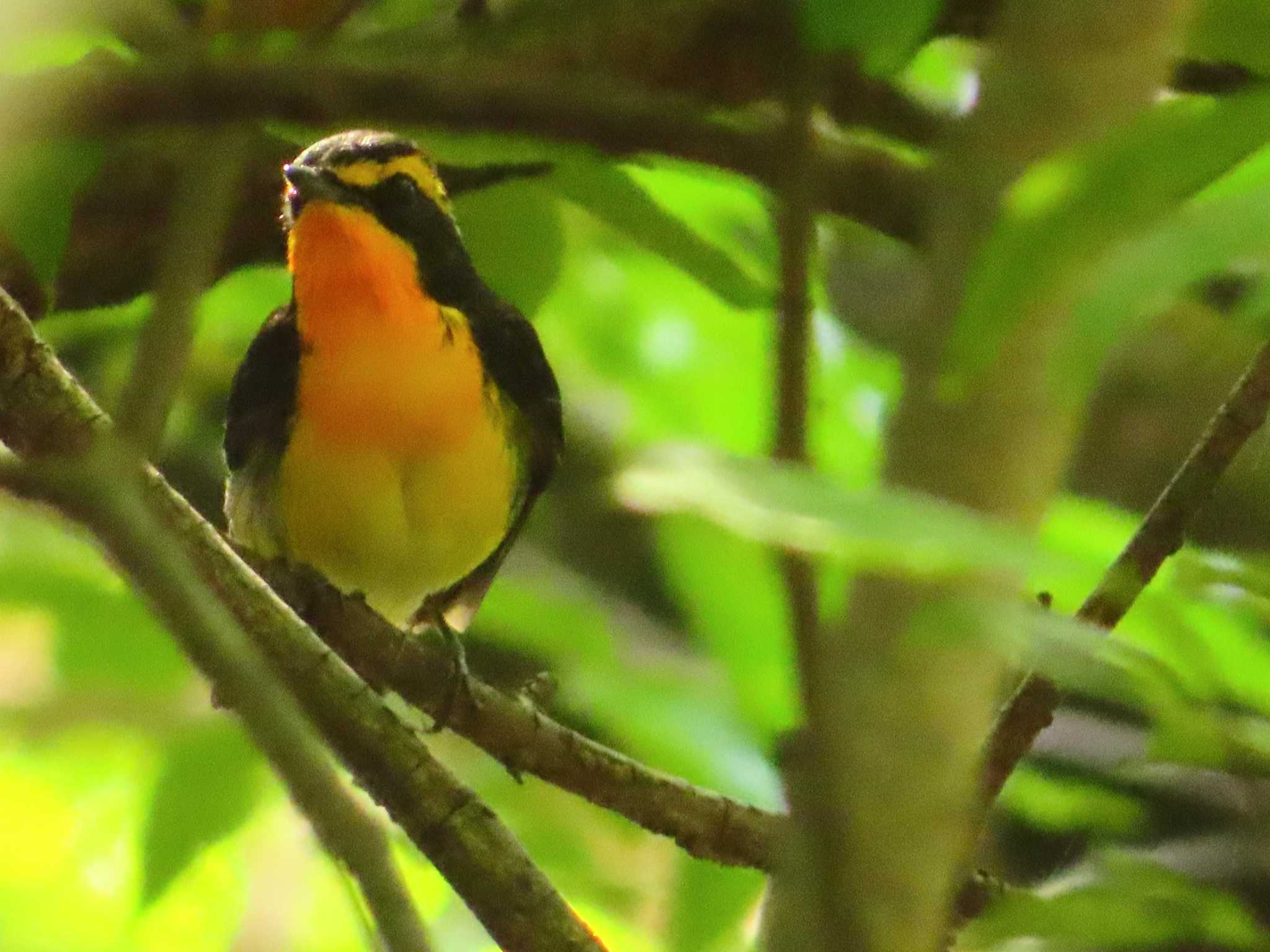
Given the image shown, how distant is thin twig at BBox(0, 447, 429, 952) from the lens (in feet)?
1.67

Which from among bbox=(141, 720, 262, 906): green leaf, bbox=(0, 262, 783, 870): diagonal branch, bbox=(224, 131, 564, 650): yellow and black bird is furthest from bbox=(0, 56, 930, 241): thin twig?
bbox=(224, 131, 564, 650): yellow and black bird

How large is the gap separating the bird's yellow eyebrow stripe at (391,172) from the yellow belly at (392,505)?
0.27 m

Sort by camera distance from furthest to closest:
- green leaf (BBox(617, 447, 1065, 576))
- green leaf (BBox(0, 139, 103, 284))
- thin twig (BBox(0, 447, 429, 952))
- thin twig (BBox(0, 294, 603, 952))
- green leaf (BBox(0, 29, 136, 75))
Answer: thin twig (BBox(0, 294, 603, 952)), green leaf (BBox(0, 139, 103, 284)), green leaf (BBox(0, 29, 136, 75)), thin twig (BBox(0, 447, 429, 952)), green leaf (BBox(617, 447, 1065, 576))

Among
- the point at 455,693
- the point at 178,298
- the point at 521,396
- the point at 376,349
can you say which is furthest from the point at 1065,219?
the point at 521,396

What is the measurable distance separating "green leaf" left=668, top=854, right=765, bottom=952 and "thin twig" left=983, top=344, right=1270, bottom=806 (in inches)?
13.0

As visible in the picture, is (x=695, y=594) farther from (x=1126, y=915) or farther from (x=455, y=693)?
(x=455, y=693)

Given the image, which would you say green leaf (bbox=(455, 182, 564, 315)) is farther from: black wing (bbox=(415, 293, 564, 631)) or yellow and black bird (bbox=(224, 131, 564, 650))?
black wing (bbox=(415, 293, 564, 631))

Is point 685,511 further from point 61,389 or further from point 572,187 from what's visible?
point 61,389

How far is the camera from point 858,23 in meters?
0.47

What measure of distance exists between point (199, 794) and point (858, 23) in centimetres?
104

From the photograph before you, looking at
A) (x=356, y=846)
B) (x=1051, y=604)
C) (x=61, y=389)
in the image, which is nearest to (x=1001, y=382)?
(x=356, y=846)

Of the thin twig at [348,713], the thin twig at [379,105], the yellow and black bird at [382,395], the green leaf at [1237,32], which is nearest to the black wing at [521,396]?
the yellow and black bird at [382,395]

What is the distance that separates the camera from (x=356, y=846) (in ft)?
1.85

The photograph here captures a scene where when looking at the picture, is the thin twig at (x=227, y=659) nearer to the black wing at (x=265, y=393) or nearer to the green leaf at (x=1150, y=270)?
the green leaf at (x=1150, y=270)
